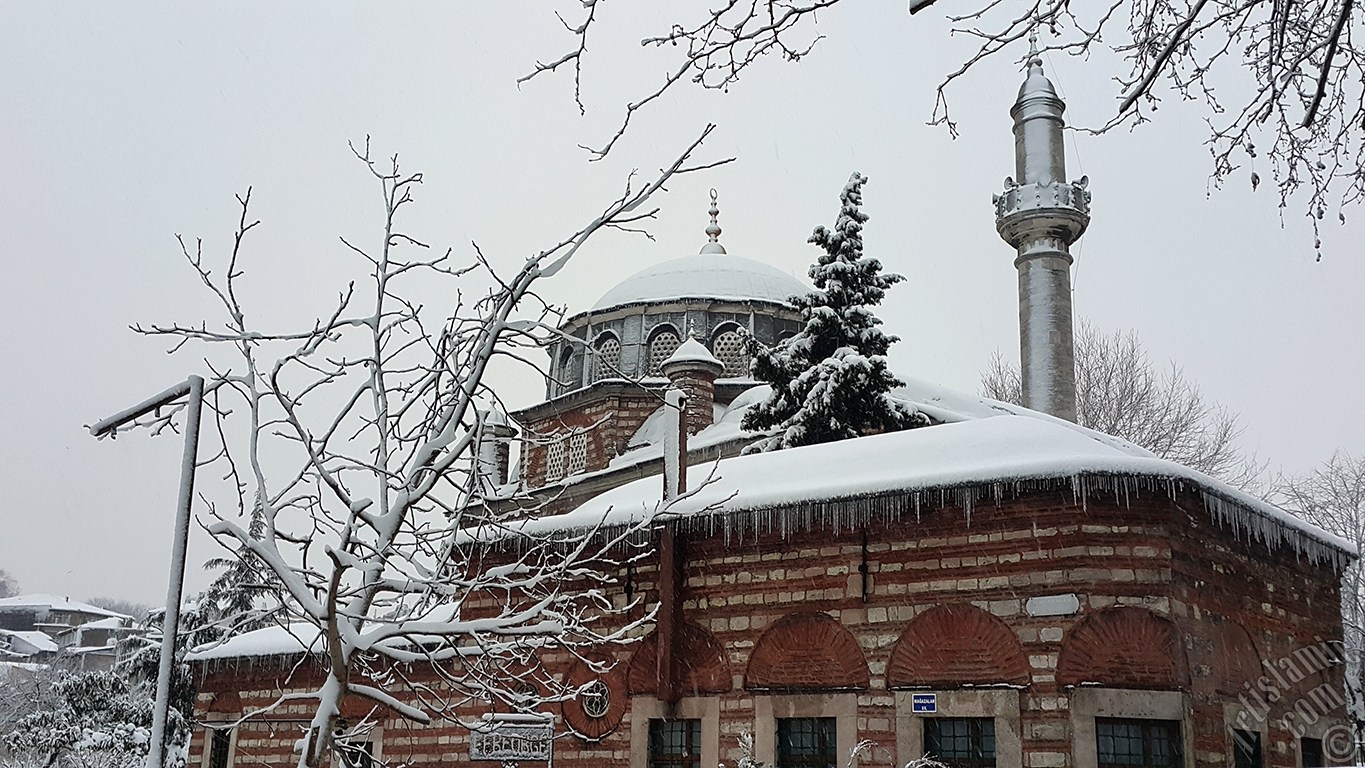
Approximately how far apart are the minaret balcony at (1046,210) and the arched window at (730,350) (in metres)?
6.05

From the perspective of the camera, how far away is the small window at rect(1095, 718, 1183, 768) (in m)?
8.70

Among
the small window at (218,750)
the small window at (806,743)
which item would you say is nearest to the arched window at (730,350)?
the small window at (218,750)

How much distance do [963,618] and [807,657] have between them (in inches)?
53.5

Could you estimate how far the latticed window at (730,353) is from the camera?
25.4m

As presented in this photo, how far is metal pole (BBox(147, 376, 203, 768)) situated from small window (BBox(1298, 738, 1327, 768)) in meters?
9.14

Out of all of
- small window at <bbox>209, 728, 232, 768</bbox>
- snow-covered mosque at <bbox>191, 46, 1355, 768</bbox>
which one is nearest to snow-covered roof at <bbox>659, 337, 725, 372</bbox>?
snow-covered mosque at <bbox>191, 46, 1355, 768</bbox>

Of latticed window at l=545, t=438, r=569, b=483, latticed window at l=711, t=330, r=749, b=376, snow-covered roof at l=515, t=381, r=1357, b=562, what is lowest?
snow-covered roof at l=515, t=381, r=1357, b=562

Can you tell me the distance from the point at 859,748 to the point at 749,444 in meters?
10.9

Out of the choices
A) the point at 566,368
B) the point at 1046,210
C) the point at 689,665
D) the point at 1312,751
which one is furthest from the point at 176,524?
the point at 566,368

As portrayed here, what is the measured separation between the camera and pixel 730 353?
2567cm

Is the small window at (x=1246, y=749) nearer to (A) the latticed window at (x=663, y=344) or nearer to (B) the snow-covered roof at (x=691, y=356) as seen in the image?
(B) the snow-covered roof at (x=691, y=356)

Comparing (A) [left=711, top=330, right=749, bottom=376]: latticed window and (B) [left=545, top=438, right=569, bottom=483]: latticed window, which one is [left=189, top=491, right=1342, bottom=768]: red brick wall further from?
(B) [left=545, top=438, right=569, bottom=483]: latticed window

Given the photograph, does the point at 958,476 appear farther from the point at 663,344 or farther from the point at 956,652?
the point at 663,344

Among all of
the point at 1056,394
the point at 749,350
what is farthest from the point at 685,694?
the point at 1056,394
